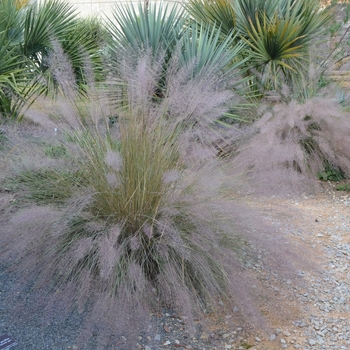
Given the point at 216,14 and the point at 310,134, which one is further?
the point at 216,14

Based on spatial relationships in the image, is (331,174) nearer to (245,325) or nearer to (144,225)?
(245,325)

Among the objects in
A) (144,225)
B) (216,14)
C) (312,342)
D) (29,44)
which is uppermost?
(216,14)

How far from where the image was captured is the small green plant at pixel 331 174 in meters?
5.77

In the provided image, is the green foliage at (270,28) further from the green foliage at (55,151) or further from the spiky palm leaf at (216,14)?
the green foliage at (55,151)

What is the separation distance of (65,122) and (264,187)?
4.66 ft

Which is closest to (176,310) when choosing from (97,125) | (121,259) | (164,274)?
(164,274)

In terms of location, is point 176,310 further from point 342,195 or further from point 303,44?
point 303,44

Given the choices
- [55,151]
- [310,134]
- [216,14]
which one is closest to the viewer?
[55,151]

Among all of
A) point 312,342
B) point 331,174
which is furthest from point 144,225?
point 331,174

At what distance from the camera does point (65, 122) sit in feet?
11.4

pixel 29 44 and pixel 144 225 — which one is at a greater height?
pixel 29 44

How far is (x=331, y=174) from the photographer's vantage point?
5.82 metres

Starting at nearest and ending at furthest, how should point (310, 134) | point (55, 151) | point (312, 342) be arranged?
point (312, 342) < point (55, 151) < point (310, 134)

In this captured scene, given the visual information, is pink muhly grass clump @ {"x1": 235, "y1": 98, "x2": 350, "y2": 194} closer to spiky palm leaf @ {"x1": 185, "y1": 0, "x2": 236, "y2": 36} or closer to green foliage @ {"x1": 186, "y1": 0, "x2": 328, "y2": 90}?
green foliage @ {"x1": 186, "y1": 0, "x2": 328, "y2": 90}
